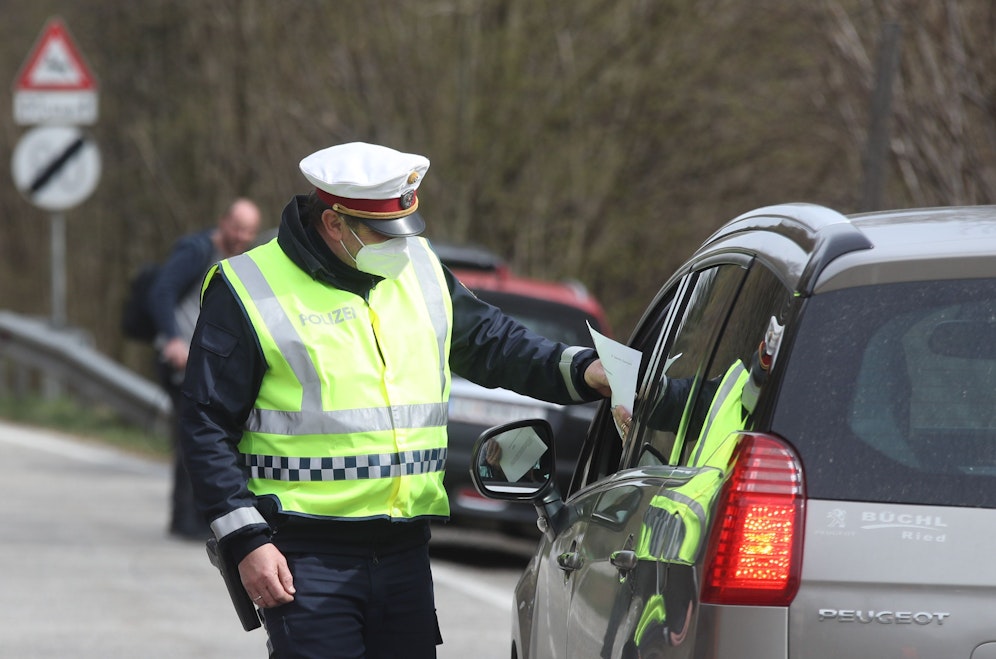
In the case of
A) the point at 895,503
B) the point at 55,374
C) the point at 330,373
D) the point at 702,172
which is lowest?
the point at 55,374

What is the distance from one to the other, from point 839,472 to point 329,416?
61.7 inches

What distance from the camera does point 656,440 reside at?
3514mm

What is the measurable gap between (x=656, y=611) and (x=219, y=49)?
21.3 m

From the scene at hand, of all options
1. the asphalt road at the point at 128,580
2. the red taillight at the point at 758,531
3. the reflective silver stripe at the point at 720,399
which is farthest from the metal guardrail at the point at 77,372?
the red taillight at the point at 758,531

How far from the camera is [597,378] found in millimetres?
4246

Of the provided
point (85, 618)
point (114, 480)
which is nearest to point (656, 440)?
point (85, 618)

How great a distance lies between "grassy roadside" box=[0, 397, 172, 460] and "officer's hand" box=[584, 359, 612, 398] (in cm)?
1102

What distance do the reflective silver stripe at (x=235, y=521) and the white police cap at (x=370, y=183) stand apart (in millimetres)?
660

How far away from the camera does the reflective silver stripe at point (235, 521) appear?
389cm

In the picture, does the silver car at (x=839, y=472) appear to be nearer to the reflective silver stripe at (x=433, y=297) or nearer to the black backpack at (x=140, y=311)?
the reflective silver stripe at (x=433, y=297)

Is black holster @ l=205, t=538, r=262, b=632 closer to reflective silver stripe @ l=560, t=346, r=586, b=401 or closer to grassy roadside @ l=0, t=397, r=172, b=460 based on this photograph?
reflective silver stripe @ l=560, t=346, r=586, b=401

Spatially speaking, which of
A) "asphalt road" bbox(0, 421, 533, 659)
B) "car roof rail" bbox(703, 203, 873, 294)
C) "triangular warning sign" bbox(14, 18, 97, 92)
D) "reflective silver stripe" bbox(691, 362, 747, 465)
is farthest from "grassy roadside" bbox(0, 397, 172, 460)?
"reflective silver stripe" bbox(691, 362, 747, 465)

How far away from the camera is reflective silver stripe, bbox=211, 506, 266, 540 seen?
3893mm

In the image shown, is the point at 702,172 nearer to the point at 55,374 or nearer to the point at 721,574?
the point at 55,374
